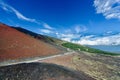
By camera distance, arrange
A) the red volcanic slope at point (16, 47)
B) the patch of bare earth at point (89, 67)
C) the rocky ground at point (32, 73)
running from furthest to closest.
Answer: the patch of bare earth at point (89, 67), the red volcanic slope at point (16, 47), the rocky ground at point (32, 73)

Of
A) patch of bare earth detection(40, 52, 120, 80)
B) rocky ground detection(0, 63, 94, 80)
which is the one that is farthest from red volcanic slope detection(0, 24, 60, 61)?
rocky ground detection(0, 63, 94, 80)

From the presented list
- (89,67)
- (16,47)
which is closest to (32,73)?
(16,47)

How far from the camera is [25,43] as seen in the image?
38312mm

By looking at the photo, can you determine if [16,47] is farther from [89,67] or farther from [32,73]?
[89,67]

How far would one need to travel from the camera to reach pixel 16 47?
115ft

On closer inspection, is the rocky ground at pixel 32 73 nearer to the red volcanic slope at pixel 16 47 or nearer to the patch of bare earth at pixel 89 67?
the red volcanic slope at pixel 16 47

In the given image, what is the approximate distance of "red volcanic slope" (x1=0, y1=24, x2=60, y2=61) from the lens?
31.9 meters

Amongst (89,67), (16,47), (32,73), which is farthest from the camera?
(89,67)

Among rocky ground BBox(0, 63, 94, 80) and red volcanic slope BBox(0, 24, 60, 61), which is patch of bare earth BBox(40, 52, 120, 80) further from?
rocky ground BBox(0, 63, 94, 80)

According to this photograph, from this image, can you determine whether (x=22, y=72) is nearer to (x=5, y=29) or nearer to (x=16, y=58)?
(x=16, y=58)

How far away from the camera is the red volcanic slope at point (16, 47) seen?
31.9 metres

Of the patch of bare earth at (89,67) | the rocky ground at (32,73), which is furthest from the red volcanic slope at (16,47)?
the rocky ground at (32,73)

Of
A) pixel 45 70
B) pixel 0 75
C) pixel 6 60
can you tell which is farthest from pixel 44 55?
pixel 0 75

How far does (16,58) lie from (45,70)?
9.02m
